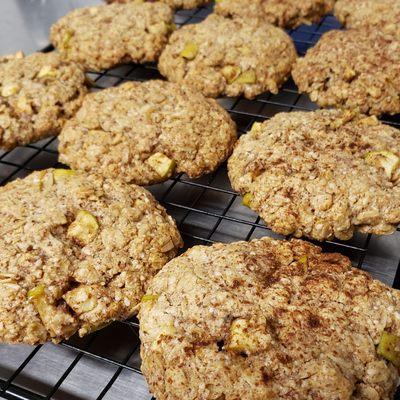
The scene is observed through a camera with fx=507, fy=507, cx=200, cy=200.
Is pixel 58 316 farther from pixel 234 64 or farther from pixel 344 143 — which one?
pixel 234 64

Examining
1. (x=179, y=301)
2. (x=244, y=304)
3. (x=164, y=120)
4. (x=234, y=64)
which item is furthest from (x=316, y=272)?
(x=234, y=64)

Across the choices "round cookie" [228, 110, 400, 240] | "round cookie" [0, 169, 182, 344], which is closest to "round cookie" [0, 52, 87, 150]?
"round cookie" [0, 169, 182, 344]

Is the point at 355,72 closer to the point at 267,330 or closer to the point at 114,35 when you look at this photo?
the point at 114,35

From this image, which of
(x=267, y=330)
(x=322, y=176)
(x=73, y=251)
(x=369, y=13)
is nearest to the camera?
(x=267, y=330)

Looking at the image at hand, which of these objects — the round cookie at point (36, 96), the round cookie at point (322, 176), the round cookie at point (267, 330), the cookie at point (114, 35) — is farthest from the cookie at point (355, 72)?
the round cookie at point (36, 96)

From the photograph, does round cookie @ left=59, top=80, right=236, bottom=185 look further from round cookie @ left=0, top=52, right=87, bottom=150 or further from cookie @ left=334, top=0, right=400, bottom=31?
cookie @ left=334, top=0, right=400, bottom=31

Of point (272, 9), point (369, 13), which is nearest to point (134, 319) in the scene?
point (272, 9)

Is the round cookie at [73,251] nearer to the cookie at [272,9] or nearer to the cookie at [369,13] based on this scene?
the cookie at [272,9]
